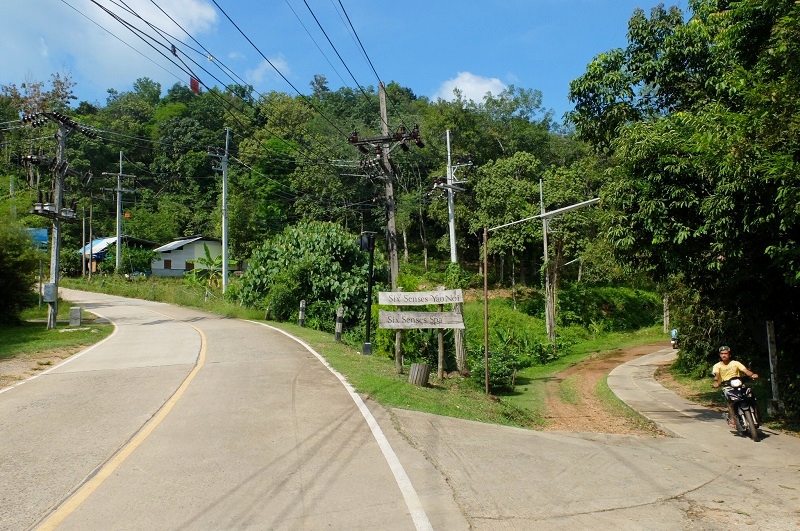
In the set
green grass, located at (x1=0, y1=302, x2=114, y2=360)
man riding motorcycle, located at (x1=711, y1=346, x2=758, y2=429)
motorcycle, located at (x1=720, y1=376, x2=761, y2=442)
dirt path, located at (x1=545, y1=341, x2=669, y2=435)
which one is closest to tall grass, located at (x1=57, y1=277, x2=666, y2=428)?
dirt path, located at (x1=545, y1=341, x2=669, y2=435)

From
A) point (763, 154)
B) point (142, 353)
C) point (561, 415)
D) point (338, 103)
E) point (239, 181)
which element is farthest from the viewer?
point (338, 103)

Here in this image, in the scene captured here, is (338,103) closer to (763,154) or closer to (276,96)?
(276,96)

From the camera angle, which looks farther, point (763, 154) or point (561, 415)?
point (561, 415)

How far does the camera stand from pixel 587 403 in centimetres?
1864

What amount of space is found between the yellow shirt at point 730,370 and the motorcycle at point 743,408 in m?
0.12

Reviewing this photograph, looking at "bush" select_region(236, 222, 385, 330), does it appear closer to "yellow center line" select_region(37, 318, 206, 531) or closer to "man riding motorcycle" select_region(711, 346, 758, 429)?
"yellow center line" select_region(37, 318, 206, 531)

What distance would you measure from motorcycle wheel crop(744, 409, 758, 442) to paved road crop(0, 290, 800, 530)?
344 mm

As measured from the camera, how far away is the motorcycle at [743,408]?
11211mm

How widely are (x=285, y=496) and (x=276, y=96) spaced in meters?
76.7

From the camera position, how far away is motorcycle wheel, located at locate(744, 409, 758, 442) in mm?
11086

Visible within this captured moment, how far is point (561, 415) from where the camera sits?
1655 centimetres

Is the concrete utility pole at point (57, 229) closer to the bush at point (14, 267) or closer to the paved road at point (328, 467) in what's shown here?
the bush at point (14, 267)

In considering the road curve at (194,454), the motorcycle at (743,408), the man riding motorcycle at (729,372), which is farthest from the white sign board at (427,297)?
the motorcycle at (743,408)

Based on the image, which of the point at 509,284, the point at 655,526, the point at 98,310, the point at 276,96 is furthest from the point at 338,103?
the point at 655,526
